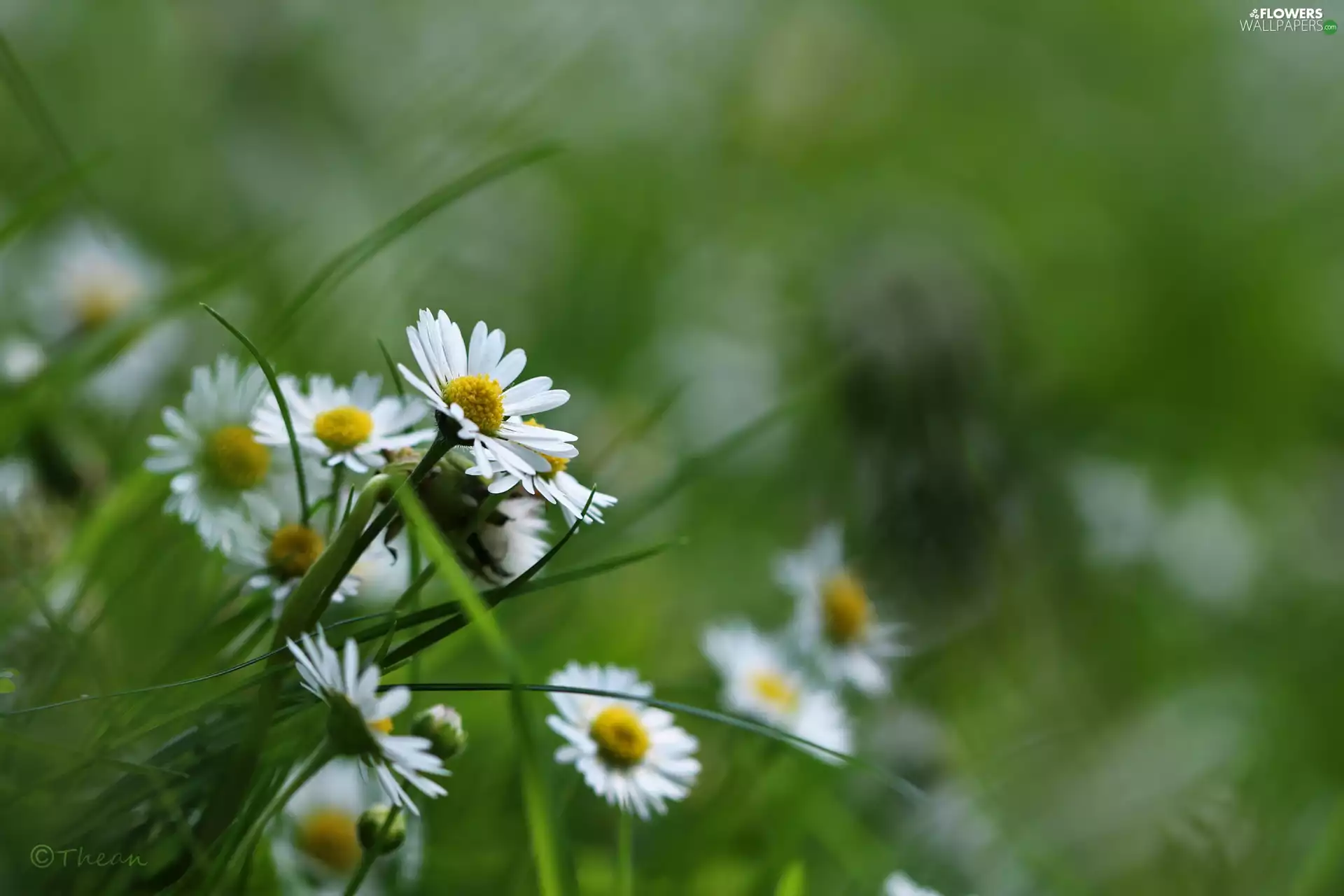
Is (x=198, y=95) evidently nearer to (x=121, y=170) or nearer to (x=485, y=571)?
(x=121, y=170)

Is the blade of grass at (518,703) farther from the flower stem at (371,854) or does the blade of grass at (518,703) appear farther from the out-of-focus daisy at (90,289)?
the out-of-focus daisy at (90,289)

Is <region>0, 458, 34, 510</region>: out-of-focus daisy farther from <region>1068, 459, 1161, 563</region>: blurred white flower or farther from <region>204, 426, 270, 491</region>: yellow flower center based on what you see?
<region>1068, 459, 1161, 563</region>: blurred white flower

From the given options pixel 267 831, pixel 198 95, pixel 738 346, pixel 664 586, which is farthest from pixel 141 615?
pixel 198 95

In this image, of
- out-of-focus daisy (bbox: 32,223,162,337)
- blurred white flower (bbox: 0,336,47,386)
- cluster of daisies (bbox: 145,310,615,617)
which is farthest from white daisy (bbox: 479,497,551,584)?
out-of-focus daisy (bbox: 32,223,162,337)

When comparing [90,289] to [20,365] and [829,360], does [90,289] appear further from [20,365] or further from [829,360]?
[829,360]

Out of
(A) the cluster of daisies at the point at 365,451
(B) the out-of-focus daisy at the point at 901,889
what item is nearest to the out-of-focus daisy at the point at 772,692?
(B) the out-of-focus daisy at the point at 901,889
